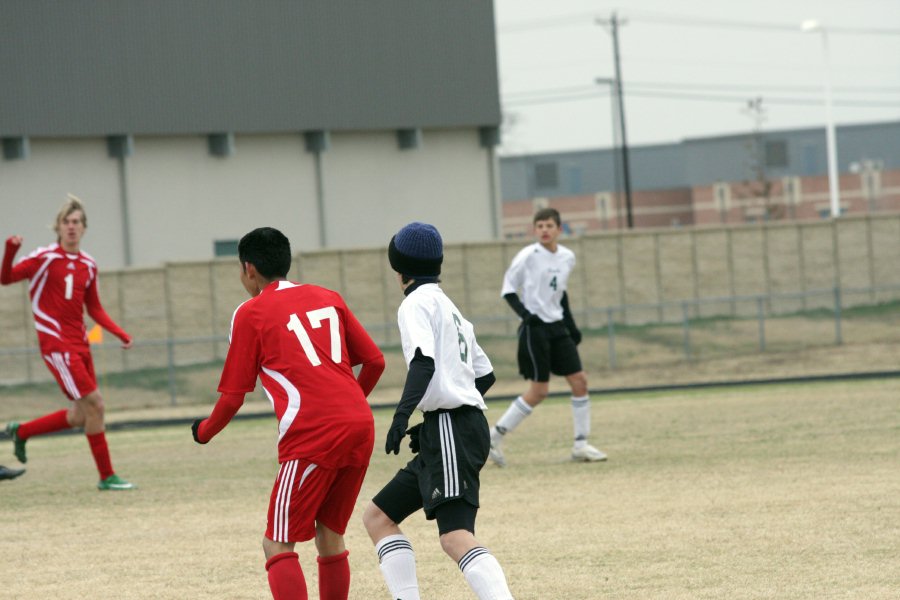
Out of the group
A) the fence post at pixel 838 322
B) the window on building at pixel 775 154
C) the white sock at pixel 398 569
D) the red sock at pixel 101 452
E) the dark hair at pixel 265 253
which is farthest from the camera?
the window on building at pixel 775 154

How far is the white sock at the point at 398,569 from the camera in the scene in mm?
6102

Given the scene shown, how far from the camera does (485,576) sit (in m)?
5.67

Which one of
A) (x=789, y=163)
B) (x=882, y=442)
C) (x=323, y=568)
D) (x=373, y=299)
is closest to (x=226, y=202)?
(x=373, y=299)

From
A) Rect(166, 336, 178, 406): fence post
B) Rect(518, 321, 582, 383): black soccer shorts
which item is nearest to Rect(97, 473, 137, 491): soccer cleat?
Rect(518, 321, 582, 383): black soccer shorts

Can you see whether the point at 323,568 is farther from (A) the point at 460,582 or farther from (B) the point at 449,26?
(B) the point at 449,26

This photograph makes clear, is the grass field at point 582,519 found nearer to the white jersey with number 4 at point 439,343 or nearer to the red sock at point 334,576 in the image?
the red sock at point 334,576

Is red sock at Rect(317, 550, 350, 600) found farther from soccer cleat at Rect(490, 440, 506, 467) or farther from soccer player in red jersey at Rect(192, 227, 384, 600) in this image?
soccer cleat at Rect(490, 440, 506, 467)

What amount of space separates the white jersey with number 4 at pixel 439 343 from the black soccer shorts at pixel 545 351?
6.39 meters

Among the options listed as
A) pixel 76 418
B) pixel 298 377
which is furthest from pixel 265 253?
pixel 76 418

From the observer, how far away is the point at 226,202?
116 feet

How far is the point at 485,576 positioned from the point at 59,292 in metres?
6.92

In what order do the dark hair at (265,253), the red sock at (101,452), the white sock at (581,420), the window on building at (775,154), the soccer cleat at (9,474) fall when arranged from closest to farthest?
the dark hair at (265,253)
the red sock at (101,452)
the soccer cleat at (9,474)
the white sock at (581,420)
the window on building at (775,154)

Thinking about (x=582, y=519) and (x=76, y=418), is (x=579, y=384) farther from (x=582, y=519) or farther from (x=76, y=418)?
(x=76, y=418)

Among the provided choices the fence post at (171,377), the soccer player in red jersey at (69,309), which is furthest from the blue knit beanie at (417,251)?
the fence post at (171,377)
